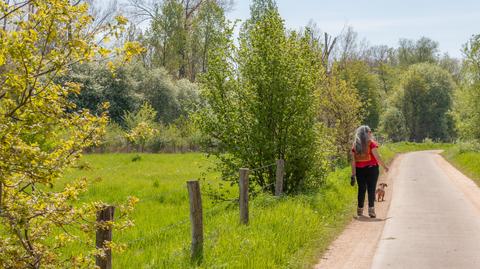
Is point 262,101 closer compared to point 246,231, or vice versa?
point 246,231

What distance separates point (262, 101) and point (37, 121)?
8922mm

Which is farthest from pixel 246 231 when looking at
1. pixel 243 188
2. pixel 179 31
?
pixel 179 31

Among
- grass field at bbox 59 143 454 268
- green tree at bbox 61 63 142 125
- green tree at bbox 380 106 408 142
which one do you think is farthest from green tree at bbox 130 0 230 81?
grass field at bbox 59 143 454 268

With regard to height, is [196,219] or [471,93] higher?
[471,93]

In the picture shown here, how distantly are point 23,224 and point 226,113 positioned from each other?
893cm

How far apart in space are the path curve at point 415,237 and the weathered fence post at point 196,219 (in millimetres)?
1736

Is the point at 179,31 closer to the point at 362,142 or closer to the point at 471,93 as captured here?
the point at 471,93

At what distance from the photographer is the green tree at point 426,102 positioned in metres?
74.8

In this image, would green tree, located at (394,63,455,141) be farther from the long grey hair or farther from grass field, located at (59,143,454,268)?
the long grey hair

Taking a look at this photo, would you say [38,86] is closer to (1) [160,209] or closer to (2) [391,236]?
(2) [391,236]

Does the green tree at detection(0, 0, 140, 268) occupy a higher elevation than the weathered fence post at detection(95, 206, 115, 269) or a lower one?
higher

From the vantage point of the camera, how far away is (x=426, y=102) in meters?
75.2

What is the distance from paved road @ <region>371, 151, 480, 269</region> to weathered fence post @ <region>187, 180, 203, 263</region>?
2427 mm

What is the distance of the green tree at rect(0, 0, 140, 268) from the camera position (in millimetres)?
4098
